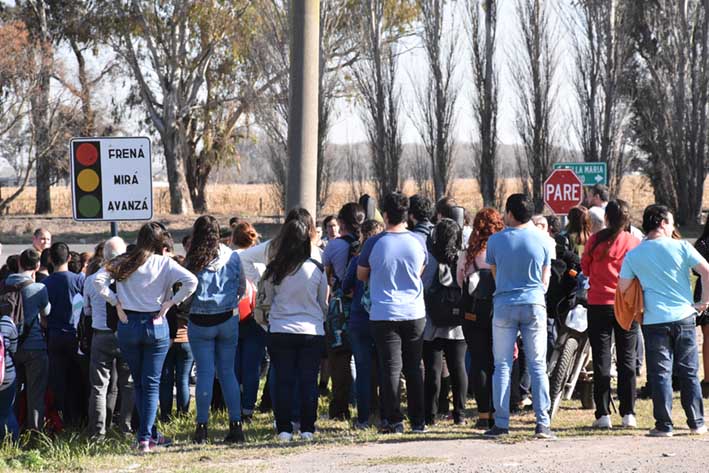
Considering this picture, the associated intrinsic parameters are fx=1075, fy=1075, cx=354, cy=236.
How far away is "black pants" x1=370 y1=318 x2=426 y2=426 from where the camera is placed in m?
9.12

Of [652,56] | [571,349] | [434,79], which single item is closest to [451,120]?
[434,79]

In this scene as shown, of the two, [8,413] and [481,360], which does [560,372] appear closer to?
[481,360]

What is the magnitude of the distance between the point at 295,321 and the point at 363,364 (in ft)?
3.01

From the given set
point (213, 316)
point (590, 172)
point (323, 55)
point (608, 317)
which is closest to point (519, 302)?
point (608, 317)

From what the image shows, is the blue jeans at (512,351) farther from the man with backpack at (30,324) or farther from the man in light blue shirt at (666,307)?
the man with backpack at (30,324)

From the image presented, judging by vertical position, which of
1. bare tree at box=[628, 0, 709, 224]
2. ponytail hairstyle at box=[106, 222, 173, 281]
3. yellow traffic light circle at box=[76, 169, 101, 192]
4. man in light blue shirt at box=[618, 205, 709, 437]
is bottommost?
man in light blue shirt at box=[618, 205, 709, 437]

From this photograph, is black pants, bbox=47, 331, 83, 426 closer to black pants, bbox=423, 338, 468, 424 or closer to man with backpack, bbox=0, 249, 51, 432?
man with backpack, bbox=0, 249, 51, 432

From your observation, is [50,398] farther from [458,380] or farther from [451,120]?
[451,120]

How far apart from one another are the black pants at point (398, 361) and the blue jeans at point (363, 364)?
39cm

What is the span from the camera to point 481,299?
361 inches

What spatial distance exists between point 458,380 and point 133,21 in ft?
125

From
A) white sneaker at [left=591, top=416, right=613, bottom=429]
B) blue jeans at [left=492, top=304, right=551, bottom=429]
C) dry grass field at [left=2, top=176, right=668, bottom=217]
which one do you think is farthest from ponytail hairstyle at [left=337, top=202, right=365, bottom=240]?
dry grass field at [left=2, top=176, right=668, bottom=217]

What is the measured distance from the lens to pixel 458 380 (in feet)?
31.9

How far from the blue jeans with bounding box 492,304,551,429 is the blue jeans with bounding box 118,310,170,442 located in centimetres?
276
